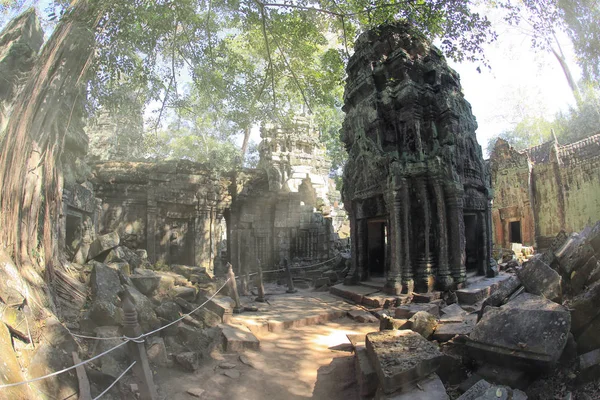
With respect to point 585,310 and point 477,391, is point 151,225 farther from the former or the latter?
point 585,310

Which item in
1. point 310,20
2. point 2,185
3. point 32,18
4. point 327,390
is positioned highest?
point 310,20

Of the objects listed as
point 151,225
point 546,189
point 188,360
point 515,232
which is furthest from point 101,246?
point 515,232

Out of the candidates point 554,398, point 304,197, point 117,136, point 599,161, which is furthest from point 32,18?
point 599,161

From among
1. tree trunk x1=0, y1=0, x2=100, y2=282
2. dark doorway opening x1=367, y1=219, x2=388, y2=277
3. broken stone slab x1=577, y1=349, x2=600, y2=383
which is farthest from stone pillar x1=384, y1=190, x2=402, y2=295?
tree trunk x1=0, y1=0, x2=100, y2=282

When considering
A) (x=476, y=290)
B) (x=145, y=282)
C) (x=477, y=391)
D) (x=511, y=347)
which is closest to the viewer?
(x=477, y=391)

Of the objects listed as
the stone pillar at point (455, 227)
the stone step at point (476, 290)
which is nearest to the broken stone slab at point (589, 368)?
the stone step at point (476, 290)

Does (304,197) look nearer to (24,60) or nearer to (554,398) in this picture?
(24,60)

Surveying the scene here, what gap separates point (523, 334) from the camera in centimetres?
275

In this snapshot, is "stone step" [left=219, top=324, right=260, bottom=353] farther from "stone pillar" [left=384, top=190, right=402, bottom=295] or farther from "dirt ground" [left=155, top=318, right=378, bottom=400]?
"stone pillar" [left=384, top=190, right=402, bottom=295]

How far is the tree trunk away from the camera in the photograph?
3.54 m

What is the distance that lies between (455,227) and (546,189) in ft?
38.6

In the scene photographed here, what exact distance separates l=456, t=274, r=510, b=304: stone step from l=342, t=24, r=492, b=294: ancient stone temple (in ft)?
1.10

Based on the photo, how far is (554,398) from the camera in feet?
7.73

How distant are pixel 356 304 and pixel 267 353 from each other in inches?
118
